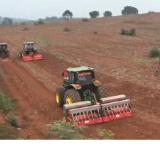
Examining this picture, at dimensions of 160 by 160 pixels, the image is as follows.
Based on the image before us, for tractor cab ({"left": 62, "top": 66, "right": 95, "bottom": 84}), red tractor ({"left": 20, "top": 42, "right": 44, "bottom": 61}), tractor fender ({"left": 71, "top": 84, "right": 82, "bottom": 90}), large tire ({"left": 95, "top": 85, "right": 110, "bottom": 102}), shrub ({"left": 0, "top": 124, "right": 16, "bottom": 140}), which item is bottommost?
red tractor ({"left": 20, "top": 42, "right": 44, "bottom": 61})

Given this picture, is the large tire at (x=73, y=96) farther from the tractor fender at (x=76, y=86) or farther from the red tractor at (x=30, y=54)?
the red tractor at (x=30, y=54)

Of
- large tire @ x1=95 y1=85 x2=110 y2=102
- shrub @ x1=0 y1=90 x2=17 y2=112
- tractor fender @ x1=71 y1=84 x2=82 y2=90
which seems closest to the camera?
tractor fender @ x1=71 y1=84 x2=82 y2=90

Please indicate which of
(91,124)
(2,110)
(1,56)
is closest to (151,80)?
(91,124)

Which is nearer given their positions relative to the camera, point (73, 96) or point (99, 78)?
point (73, 96)

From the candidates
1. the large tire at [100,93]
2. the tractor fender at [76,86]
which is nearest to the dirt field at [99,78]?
the tractor fender at [76,86]

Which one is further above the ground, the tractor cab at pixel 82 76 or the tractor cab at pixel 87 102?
the tractor cab at pixel 82 76

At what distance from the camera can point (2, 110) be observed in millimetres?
13109

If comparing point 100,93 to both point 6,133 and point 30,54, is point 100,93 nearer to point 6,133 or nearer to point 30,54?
point 6,133

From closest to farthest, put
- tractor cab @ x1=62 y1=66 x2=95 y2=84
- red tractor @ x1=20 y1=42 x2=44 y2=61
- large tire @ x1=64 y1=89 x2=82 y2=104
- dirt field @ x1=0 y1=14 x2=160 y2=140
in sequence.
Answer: dirt field @ x1=0 y1=14 x2=160 y2=140
large tire @ x1=64 y1=89 x2=82 y2=104
tractor cab @ x1=62 y1=66 x2=95 y2=84
red tractor @ x1=20 y1=42 x2=44 y2=61

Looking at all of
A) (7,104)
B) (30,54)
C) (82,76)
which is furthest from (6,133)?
(30,54)

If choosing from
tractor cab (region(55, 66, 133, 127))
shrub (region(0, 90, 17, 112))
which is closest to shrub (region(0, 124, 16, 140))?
tractor cab (region(55, 66, 133, 127))

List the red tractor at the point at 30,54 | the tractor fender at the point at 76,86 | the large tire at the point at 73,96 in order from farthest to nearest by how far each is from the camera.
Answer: the red tractor at the point at 30,54 < the tractor fender at the point at 76,86 < the large tire at the point at 73,96

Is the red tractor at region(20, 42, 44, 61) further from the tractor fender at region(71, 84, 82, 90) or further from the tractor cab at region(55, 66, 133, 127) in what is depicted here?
the tractor fender at region(71, 84, 82, 90)
